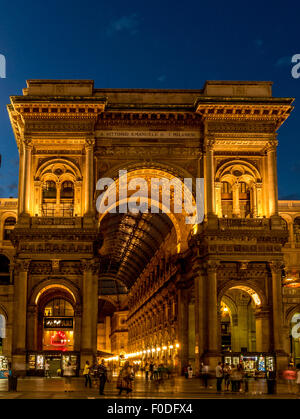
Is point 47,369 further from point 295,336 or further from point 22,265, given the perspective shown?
point 295,336

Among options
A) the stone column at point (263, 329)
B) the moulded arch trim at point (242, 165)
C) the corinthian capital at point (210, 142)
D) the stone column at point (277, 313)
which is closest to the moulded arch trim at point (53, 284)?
the stone column at point (263, 329)

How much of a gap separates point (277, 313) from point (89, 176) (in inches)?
649

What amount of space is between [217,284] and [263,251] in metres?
4.02

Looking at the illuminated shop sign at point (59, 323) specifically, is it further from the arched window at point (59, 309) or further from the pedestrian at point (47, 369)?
the pedestrian at point (47, 369)

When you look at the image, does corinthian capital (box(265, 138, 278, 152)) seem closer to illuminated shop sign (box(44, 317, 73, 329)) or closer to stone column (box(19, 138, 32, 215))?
stone column (box(19, 138, 32, 215))

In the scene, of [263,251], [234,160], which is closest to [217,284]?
[263,251]

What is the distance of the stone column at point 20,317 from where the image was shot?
158 ft

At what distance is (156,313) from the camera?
255 feet

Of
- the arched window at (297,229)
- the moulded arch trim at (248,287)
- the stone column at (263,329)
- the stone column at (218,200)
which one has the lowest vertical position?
the stone column at (263,329)

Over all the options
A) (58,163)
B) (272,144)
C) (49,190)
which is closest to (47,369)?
(49,190)

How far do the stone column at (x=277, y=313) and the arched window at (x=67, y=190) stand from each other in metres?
16.9
